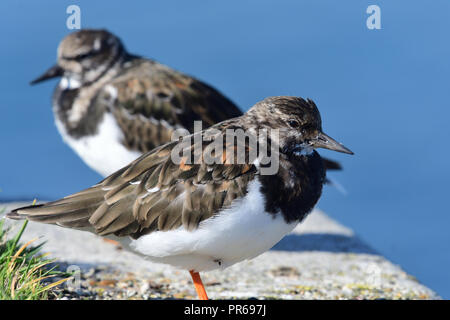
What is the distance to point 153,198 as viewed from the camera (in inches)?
209

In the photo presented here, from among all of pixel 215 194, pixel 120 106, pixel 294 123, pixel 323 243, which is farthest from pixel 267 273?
pixel 215 194

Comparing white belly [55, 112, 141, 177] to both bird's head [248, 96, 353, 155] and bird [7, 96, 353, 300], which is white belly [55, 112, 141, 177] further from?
bird's head [248, 96, 353, 155]

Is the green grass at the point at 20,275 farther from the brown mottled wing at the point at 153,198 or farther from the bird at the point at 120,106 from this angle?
the bird at the point at 120,106

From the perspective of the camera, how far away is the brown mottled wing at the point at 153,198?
5.12 metres

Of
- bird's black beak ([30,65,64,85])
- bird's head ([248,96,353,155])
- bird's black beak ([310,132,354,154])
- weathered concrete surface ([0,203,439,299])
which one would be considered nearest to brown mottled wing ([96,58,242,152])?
bird's black beak ([30,65,64,85])

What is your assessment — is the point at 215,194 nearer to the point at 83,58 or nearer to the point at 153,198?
the point at 153,198

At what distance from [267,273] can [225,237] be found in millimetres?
2997

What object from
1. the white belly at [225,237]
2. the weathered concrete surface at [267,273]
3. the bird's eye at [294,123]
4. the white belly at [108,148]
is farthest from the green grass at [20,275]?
the white belly at [108,148]

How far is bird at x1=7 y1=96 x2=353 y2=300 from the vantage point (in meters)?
5.03

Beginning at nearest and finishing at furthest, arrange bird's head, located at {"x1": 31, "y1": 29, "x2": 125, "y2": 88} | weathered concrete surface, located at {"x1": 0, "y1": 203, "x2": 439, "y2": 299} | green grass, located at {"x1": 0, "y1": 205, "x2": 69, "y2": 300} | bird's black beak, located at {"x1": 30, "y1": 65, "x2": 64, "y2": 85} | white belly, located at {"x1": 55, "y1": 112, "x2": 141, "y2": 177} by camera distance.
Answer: green grass, located at {"x1": 0, "y1": 205, "x2": 69, "y2": 300} < weathered concrete surface, located at {"x1": 0, "y1": 203, "x2": 439, "y2": 299} < white belly, located at {"x1": 55, "y1": 112, "x2": 141, "y2": 177} < bird's head, located at {"x1": 31, "y1": 29, "x2": 125, "y2": 88} < bird's black beak, located at {"x1": 30, "y1": 65, "x2": 64, "y2": 85}
